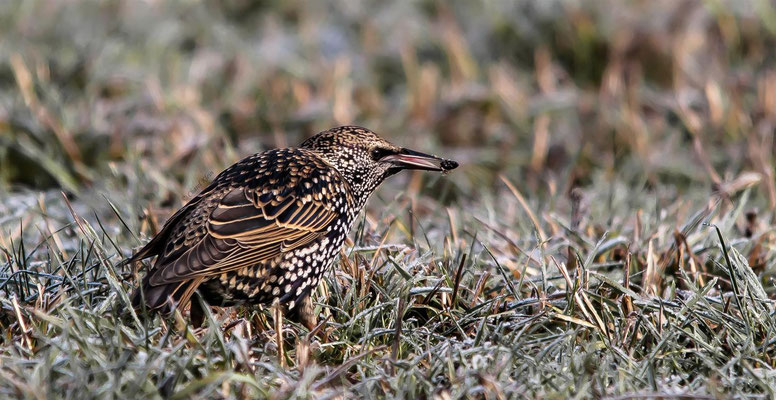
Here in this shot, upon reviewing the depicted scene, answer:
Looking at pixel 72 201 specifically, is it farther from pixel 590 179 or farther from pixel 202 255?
pixel 590 179

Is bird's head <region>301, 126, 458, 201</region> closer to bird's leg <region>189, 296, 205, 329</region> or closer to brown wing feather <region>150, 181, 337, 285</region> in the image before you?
brown wing feather <region>150, 181, 337, 285</region>

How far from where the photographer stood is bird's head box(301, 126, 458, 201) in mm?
4609

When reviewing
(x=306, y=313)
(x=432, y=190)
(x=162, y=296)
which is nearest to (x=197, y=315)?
(x=162, y=296)

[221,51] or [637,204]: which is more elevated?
[221,51]

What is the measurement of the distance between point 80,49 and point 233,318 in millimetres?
4687

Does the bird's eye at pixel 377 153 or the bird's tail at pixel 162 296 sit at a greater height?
the bird's eye at pixel 377 153

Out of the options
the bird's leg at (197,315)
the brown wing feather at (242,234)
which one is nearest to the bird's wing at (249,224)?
the brown wing feather at (242,234)

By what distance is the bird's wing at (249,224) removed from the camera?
3.90m

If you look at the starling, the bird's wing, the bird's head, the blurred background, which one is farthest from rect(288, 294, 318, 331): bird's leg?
the blurred background

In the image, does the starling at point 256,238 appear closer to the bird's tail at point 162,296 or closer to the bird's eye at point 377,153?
the bird's tail at point 162,296

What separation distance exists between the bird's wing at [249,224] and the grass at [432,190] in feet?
0.72

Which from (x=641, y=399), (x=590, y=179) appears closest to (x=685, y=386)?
(x=641, y=399)

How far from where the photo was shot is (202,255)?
3.89m

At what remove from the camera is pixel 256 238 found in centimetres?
405
